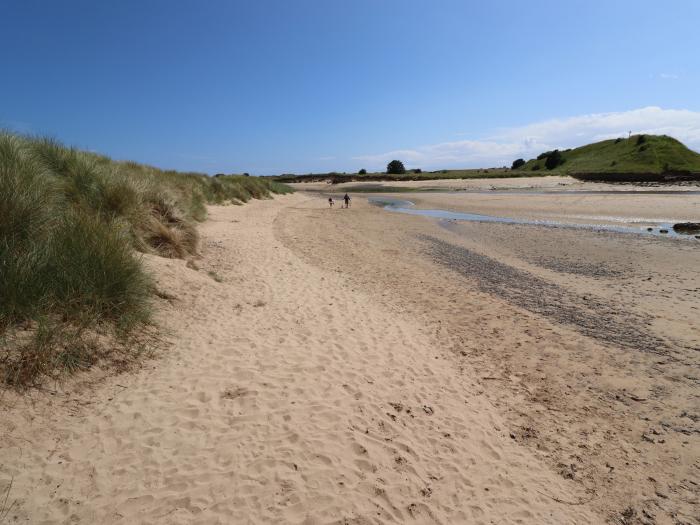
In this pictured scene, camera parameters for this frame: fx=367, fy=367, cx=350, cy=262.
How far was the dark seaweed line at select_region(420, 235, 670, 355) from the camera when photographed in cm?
729

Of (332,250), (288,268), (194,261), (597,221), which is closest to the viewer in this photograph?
(194,261)

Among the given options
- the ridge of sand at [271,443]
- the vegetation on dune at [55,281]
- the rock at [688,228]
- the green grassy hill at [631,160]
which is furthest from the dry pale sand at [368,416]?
the green grassy hill at [631,160]

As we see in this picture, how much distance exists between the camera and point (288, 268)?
11.0m

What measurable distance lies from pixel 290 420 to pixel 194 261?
6.16 metres

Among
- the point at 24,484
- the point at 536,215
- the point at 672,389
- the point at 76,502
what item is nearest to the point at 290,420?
the point at 76,502

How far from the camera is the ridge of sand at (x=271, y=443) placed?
9.74 ft

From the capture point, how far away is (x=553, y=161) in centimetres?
7925

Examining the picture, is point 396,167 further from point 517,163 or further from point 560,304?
point 560,304

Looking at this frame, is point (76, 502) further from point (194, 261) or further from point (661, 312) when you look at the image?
point (661, 312)

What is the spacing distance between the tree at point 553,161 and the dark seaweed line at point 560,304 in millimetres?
78130

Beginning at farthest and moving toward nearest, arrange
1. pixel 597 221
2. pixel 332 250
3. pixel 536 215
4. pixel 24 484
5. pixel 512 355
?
pixel 536 215 < pixel 597 221 < pixel 332 250 < pixel 512 355 < pixel 24 484

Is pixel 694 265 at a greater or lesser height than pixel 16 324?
lesser

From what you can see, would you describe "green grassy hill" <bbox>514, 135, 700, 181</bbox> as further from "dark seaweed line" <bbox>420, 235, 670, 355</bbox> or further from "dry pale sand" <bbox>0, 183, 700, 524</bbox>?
"dry pale sand" <bbox>0, 183, 700, 524</bbox>

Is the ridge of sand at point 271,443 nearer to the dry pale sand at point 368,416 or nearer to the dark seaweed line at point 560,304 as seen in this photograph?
the dry pale sand at point 368,416
